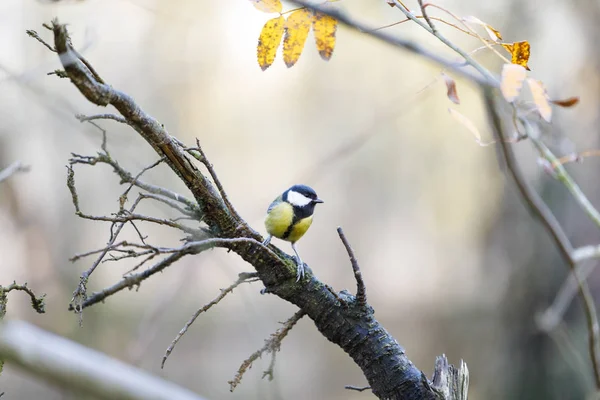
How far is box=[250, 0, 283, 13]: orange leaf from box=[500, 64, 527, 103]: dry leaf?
38 cm

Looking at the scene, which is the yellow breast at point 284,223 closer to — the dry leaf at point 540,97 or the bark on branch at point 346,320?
the bark on branch at point 346,320

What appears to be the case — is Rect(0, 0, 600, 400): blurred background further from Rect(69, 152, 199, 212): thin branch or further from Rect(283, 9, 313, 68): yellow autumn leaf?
Rect(283, 9, 313, 68): yellow autumn leaf

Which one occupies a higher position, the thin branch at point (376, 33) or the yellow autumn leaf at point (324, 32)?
the yellow autumn leaf at point (324, 32)

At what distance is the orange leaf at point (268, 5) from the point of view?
920mm

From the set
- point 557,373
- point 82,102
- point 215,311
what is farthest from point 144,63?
point 557,373

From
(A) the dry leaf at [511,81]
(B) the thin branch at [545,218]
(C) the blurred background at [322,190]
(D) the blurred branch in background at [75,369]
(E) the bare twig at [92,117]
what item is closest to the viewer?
(D) the blurred branch in background at [75,369]

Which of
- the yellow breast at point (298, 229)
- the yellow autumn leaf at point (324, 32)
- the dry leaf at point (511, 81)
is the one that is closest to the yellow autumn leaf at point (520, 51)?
the dry leaf at point (511, 81)

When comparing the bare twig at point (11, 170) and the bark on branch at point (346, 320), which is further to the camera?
the bark on branch at point (346, 320)

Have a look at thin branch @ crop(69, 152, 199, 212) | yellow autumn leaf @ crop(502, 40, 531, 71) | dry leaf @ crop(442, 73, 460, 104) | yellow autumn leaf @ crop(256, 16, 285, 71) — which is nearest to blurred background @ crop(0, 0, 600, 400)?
thin branch @ crop(69, 152, 199, 212)

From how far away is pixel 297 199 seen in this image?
180 centimetres

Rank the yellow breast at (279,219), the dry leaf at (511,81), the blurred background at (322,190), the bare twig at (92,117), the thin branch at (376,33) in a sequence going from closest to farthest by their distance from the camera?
1. the thin branch at (376,33)
2. the dry leaf at (511,81)
3. the bare twig at (92,117)
4. the yellow breast at (279,219)
5. the blurred background at (322,190)

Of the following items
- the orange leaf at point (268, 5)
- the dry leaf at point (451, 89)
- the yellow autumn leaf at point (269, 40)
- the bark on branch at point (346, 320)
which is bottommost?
the bark on branch at point (346, 320)

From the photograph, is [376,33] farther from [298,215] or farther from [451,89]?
[298,215]

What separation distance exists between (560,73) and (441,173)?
10.7 ft
